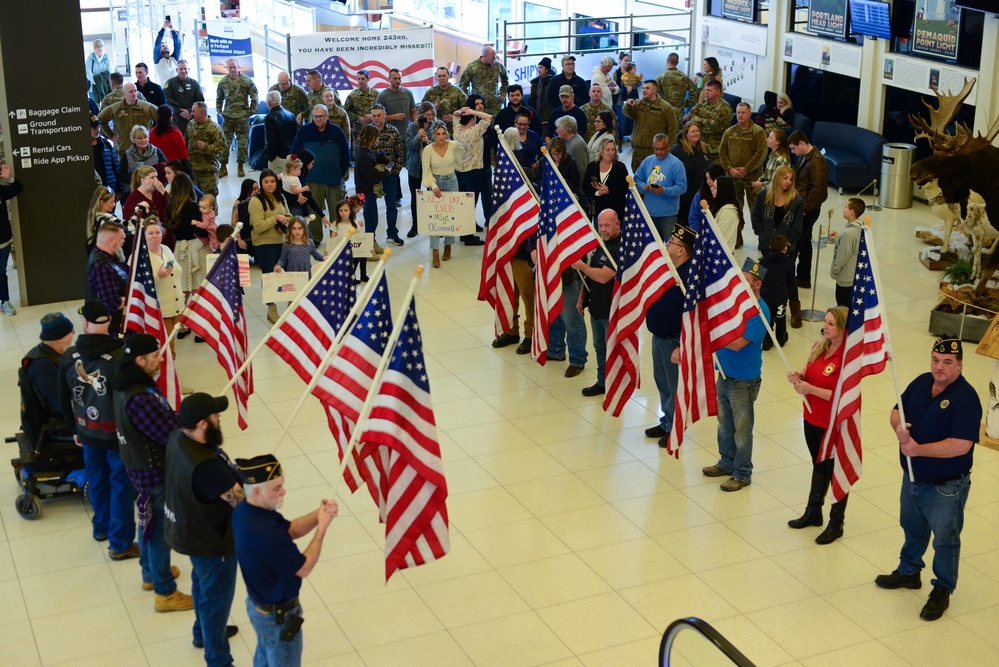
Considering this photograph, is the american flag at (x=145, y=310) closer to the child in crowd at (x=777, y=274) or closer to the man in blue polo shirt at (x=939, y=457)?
the man in blue polo shirt at (x=939, y=457)

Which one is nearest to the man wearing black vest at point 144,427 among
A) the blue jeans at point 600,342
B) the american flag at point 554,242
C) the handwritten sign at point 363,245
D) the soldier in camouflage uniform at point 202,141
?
the american flag at point 554,242

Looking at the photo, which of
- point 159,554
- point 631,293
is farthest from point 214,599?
point 631,293

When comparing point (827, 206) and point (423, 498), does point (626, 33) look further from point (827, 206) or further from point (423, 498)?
point (423, 498)

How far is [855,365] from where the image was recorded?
758cm

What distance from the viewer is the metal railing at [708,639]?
17.0 ft

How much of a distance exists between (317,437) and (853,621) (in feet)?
15.0

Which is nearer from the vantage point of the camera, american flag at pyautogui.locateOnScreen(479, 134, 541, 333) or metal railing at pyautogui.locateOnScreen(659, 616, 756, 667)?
metal railing at pyautogui.locateOnScreen(659, 616, 756, 667)

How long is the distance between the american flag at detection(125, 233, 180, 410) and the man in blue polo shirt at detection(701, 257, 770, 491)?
3.98m

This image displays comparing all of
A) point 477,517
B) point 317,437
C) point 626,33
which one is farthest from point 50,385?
point 626,33

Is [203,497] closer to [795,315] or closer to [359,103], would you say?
[795,315]

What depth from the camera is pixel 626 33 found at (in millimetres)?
21984

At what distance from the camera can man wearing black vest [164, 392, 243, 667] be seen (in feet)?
20.1

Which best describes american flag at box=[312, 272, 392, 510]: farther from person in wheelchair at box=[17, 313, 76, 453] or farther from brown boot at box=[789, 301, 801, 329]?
brown boot at box=[789, 301, 801, 329]

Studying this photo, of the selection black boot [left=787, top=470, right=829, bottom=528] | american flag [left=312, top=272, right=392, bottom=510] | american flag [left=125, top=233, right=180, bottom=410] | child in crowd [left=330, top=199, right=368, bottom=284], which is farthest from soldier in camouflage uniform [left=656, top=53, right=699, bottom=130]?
american flag [left=312, top=272, right=392, bottom=510]
